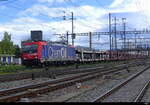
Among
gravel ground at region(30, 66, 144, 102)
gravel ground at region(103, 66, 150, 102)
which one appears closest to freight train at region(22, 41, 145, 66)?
gravel ground at region(30, 66, 144, 102)

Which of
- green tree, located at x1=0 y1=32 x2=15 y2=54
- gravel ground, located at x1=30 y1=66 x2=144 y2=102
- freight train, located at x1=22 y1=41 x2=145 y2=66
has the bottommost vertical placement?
gravel ground, located at x1=30 y1=66 x2=144 y2=102

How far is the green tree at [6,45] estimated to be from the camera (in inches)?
4531

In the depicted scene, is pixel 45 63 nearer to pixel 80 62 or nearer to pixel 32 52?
pixel 32 52

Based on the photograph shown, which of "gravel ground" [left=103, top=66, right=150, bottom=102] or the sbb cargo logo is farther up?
the sbb cargo logo

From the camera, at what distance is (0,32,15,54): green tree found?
115m

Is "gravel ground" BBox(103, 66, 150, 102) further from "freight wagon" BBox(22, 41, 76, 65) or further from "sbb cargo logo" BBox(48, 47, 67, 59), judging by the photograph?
"sbb cargo logo" BBox(48, 47, 67, 59)

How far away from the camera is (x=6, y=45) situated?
117 metres

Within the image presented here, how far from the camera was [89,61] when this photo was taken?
64.3m

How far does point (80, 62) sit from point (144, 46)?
70871mm

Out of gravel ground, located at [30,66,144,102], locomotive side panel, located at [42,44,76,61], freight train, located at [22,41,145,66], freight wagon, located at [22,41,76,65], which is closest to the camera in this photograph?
gravel ground, located at [30,66,144,102]

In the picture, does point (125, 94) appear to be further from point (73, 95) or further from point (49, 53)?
point (49, 53)

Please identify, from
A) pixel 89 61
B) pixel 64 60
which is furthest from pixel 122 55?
pixel 64 60

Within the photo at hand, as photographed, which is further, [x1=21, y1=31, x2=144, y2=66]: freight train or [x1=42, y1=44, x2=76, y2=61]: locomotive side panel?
[x1=42, y1=44, x2=76, y2=61]: locomotive side panel

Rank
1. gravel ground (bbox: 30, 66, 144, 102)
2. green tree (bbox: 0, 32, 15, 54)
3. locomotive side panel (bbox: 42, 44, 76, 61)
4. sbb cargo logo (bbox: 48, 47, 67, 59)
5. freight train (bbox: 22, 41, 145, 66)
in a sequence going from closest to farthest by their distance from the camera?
gravel ground (bbox: 30, 66, 144, 102), freight train (bbox: 22, 41, 145, 66), locomotive side panel (bbox: 42, 44, 76, 61), sbb cargo logo (bbox: 48, 47, 67, 59), green tree (bbox: 0, 32, 15, 54)
